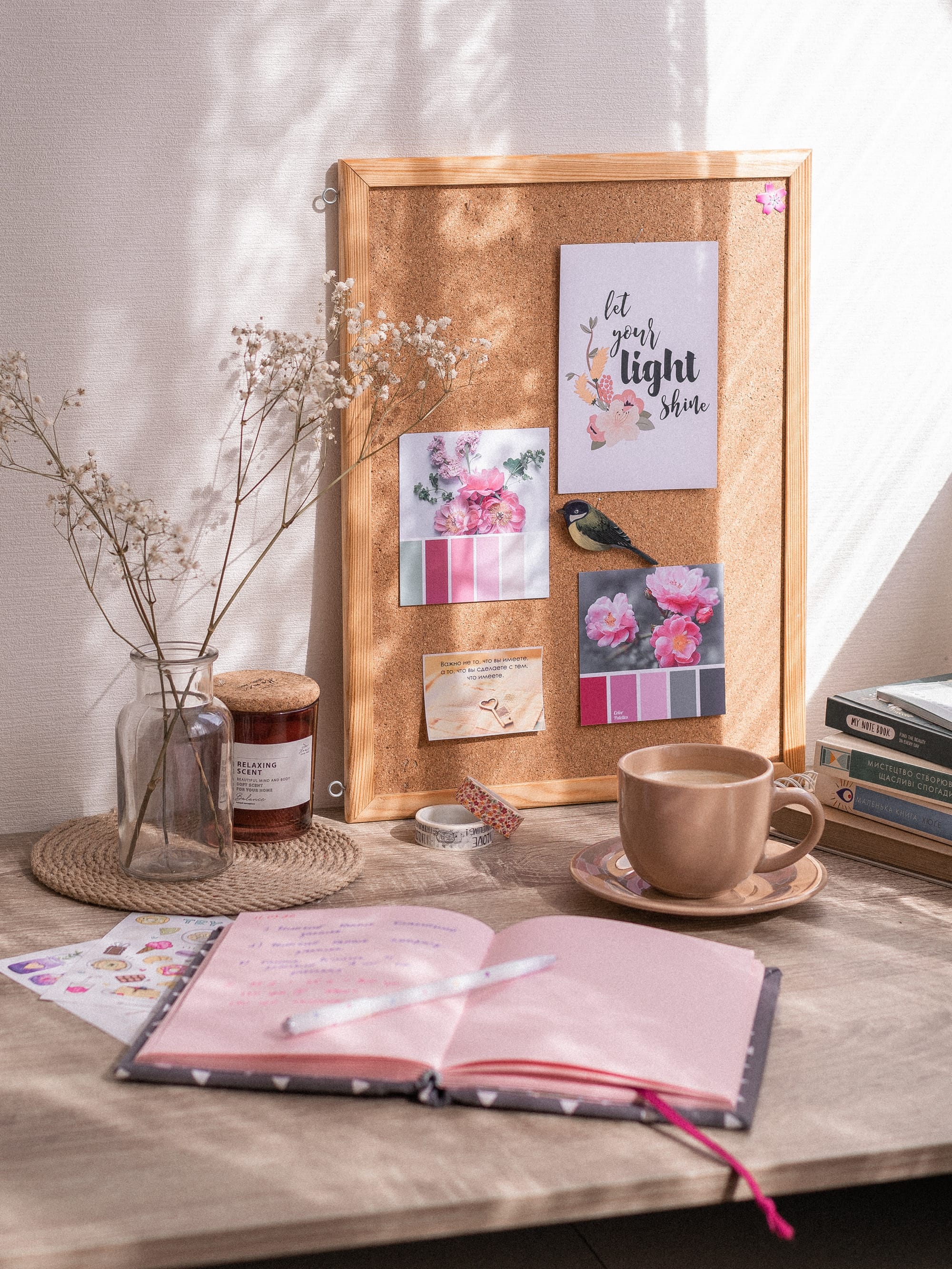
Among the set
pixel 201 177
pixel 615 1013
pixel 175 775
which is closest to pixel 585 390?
pixel 201 177

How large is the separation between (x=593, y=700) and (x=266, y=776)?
13.1 inches

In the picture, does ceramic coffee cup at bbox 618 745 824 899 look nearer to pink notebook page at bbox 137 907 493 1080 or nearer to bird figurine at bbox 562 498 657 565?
pink notebook page at bbox 137 907 493 1080

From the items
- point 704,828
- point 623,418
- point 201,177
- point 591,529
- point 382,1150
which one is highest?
point 201,177

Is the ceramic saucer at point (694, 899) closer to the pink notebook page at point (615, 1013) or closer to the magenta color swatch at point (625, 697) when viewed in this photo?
the pink notebook page at point (615, 1013)

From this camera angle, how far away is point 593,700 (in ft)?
3.81

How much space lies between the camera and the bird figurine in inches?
44.4

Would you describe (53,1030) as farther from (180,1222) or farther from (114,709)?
(114,709)

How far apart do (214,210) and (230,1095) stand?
29.3 inches

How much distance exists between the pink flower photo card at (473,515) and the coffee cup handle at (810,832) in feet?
1.11

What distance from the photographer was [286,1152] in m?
0.60

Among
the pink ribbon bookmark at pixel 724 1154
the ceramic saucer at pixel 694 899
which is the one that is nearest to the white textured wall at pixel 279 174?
the ceramic saucer at pixel 694 899

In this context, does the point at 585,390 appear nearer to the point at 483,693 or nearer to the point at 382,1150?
the point at 483,693

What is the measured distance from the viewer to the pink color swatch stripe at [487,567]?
44.1 inches

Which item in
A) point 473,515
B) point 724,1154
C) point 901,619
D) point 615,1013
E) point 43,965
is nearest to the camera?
point 724,1154
